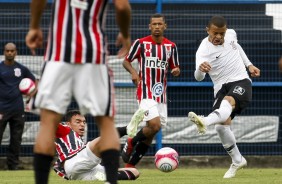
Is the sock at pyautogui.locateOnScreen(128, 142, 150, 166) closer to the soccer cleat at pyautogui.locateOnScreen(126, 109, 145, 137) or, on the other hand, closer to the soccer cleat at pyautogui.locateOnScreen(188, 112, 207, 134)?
the soccer cleat at pyautogui.locateOnScreen(126, 109, 145, 137)

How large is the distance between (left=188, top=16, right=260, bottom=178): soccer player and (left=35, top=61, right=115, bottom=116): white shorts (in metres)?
5.01

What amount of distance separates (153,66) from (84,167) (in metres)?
3.43

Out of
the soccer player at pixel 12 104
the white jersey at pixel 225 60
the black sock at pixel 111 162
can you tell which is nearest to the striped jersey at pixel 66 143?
the white jersey at pixel 225 60

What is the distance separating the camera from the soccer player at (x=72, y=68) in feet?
21.1

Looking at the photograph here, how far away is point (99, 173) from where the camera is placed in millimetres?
10719

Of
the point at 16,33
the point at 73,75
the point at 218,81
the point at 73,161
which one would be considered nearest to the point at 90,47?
the point at 73,75

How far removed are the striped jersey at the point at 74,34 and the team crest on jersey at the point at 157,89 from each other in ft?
22.6

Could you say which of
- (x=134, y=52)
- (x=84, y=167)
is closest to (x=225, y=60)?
(x=134, y=52)

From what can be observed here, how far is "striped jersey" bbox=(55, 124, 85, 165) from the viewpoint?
426 inches

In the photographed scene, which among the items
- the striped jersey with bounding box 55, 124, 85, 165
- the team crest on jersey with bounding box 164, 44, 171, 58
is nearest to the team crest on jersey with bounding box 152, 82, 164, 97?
the team crest on jersey with bounding box 164, 44, 171, 58

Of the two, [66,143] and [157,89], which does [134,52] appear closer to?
[157,89]

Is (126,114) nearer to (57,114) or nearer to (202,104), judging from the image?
(202,104)

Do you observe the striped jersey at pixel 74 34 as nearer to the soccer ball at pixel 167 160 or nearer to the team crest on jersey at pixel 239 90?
the soccer ball at pixel 167 160

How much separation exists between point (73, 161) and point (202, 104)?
6.48 m
